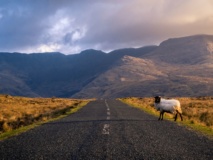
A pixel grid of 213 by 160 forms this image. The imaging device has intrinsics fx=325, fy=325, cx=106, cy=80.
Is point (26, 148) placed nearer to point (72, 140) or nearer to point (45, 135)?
point (72, 140)

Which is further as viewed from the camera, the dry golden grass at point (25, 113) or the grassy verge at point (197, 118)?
the dry golden grass at point (25, 113)

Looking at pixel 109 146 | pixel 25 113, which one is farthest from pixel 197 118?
pixel 25 113

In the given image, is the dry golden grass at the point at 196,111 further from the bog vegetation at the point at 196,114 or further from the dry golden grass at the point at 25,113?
the dry golden grass at the point at 25,113

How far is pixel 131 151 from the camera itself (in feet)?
33.9

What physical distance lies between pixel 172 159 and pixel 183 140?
398cm

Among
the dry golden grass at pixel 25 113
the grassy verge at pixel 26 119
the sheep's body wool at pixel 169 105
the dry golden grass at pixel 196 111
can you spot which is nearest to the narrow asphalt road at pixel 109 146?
the grassy verge at pixel 26 119

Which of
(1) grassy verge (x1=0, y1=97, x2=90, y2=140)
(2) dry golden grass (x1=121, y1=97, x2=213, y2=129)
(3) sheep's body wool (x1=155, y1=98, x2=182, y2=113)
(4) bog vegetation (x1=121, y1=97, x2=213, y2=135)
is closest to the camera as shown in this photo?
(1) grassy verge (x1=0, y1=97, x2=90, y2=140)

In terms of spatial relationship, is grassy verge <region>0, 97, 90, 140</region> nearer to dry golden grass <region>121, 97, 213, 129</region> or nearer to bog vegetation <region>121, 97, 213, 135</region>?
bog vegetation <region>121, 97, 213, 135</region>

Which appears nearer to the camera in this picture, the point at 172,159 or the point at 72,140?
the point at 172,159

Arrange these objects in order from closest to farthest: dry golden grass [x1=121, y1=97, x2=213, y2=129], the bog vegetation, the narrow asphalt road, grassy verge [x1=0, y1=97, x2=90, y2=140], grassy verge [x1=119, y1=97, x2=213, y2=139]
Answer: the narrow asphalt road < grassy verge [x1=0, y1=97, x2=90, y2=140] < grassy verge [x1=119, y1=97, x2=213, y2=139] < the bog vegetation < dry golden grass [x1=121, y1=97, x2=213, y2=129]

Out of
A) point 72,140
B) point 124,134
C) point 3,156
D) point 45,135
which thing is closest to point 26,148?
point 3,156

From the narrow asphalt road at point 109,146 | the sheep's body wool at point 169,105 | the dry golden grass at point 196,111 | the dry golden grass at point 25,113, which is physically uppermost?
the sheep's body wool at point 169,105

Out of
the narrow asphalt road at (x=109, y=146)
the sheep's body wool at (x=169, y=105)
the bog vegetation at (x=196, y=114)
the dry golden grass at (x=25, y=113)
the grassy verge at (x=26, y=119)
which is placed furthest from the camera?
the dry golden grass at (x=25, y=113)

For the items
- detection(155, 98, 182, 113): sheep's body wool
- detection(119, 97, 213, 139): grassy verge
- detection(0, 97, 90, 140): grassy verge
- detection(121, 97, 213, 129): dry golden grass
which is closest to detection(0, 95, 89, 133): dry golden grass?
detection(0, 97, 90, 140): grassy verge
